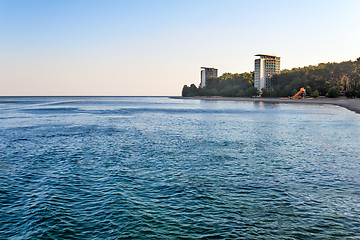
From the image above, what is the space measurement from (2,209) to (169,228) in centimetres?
725

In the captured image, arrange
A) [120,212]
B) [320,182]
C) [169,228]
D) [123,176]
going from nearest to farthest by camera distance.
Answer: [169,228] → [120,212] → [320,182] → [123,176]

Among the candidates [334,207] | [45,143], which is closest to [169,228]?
[334,207]

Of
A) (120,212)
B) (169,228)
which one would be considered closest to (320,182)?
(169,228)

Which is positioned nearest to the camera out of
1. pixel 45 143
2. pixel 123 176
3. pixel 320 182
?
pixel 320 182

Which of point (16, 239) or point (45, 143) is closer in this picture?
point (16, 239)

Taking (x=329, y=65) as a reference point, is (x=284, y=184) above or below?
below

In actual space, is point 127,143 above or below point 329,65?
below

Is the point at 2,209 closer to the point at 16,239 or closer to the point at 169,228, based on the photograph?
the point at 16,239

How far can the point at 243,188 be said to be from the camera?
1435cm

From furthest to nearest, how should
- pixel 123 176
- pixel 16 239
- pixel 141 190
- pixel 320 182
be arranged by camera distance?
pixel 123 176 → pixel 320 182 → pixel 141 190 → pixel 16 239

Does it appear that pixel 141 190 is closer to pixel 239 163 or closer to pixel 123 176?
pixel 123 176

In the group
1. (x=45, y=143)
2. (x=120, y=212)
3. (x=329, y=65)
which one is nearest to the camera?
(x=120, y=212)

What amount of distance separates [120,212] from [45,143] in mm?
20559

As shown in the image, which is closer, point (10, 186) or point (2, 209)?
point (2, 209)
